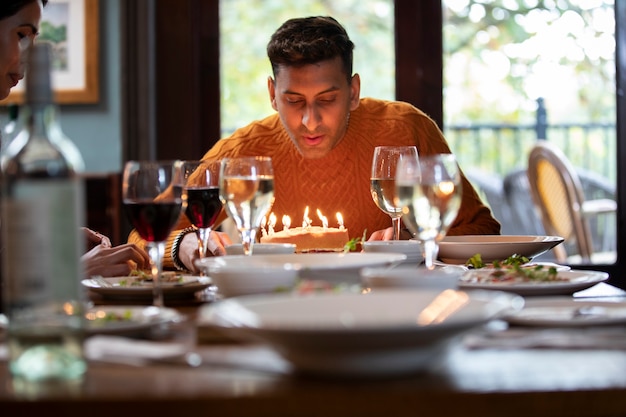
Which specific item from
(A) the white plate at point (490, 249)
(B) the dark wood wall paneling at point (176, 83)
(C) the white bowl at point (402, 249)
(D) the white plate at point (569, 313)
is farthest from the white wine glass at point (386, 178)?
(B) the dark wood wall paneling at point (176, 83)

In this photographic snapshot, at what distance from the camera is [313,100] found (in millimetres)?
2719

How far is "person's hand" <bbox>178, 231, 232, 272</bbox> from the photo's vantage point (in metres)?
1.85

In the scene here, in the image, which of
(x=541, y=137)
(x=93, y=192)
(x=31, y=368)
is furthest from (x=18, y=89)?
(x=541, y=137)

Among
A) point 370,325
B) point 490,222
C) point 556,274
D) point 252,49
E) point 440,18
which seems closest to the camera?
point 370,325

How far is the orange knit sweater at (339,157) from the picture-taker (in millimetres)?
2943

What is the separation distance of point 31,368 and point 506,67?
647 centimetres

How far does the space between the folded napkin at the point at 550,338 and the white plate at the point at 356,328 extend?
0.07 meters

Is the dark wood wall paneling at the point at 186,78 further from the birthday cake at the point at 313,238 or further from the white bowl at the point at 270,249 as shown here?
the white bowl at the point at 270,249

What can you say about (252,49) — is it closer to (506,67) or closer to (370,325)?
(506,67)

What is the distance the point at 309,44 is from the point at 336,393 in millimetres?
2176

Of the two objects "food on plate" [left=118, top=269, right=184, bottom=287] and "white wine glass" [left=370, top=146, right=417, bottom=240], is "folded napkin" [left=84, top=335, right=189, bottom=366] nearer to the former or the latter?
"food on plate" [left=118, top=269, right=184, bottom=287]

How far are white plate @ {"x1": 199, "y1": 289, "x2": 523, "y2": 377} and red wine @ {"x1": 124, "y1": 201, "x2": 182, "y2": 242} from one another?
0.42m

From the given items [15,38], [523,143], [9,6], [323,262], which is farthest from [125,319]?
[523,143]

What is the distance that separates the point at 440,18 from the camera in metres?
Result: 3.99
